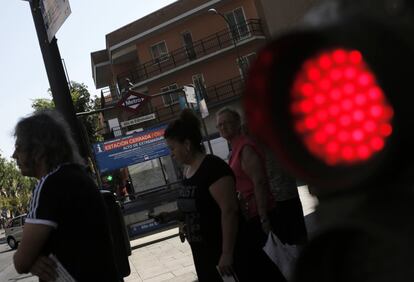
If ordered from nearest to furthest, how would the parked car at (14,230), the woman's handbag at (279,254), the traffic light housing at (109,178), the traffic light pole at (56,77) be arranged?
the woman's handbag at (279,254), the traffic light pole at (56,77), the traffic light housing at (109,178), the parked car at (14,230)

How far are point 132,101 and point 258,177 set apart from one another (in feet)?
37.4

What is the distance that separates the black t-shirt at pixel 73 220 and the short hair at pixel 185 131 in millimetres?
981

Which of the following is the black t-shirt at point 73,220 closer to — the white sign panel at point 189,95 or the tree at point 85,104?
the white sign panel at point 189,95

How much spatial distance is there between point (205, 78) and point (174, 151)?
34768 millimetres

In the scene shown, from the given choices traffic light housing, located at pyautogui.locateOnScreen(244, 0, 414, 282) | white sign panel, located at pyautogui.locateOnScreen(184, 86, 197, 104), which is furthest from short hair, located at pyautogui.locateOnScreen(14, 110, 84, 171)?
white sign panel, located at pyautogui.locateOnScreen(184, 86, 197, 104)

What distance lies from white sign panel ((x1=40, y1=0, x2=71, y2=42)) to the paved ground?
3.20m

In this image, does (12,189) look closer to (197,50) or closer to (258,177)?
(197,50)

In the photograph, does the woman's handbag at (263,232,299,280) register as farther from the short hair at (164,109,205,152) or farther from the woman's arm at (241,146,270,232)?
the short hair at (164,109,205,152)

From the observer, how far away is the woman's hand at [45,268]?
2852mm

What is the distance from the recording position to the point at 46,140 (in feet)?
10.3

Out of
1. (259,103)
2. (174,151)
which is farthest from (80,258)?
(259,103)

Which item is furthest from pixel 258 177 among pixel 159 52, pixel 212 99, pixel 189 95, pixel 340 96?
pixel 159 52

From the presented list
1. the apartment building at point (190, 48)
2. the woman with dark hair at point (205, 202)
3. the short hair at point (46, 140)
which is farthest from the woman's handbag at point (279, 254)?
the apartment building at point (190, 48)

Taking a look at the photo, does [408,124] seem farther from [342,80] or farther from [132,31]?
[132,31]
